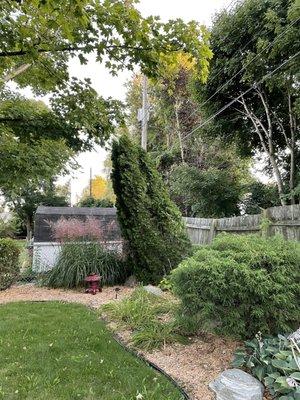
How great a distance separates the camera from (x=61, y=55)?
146 inches

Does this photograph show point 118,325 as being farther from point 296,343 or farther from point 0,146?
point 0,146

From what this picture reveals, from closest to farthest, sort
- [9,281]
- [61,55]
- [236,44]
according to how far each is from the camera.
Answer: [61,55], [9,281], [236,44]

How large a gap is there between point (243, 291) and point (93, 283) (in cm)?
367

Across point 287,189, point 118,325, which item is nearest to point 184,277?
point 118,325

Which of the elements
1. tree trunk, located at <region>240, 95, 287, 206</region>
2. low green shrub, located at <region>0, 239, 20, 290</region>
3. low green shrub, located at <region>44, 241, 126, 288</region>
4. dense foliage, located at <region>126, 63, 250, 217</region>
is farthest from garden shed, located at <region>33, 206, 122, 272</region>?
tree trunk, located at <region>240, 95, 287, 206</region>

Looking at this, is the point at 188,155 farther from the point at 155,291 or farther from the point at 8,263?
the point at 155,291

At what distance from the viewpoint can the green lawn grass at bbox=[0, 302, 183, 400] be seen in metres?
2.42

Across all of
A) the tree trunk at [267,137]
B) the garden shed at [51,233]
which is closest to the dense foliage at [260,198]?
the tree trunk at [267,137]

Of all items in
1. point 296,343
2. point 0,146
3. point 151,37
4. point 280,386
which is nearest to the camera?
point 280,386

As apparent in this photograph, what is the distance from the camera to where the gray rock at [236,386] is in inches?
89.3

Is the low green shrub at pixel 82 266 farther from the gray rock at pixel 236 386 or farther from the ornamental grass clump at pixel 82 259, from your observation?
the gray rock at pixel 236 386

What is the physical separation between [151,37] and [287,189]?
21.9ft

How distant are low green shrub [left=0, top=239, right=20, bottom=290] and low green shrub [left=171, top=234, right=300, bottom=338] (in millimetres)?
4758

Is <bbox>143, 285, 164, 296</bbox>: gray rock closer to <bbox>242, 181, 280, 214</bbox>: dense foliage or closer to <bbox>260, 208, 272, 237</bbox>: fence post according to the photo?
<bbox>260, 208, 272, 237</bbox>: fence post
